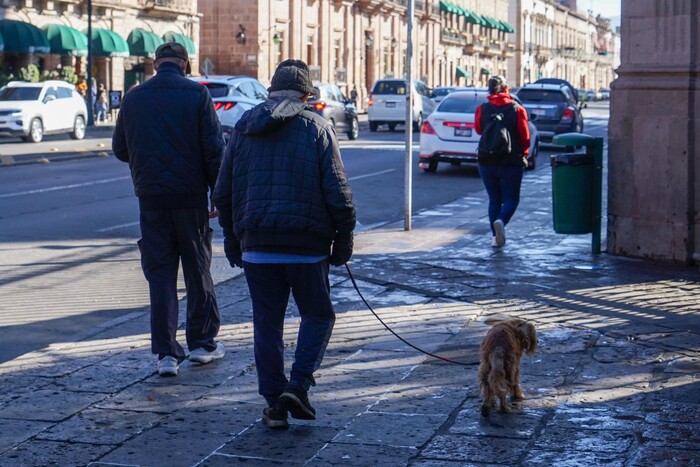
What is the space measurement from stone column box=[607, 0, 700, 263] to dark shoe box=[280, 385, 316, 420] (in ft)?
19.2

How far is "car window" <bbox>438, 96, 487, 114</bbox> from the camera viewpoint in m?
22.3

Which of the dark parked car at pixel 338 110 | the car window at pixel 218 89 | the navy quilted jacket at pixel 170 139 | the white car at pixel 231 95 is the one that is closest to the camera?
the navy quilted jacket at pixel 170 139

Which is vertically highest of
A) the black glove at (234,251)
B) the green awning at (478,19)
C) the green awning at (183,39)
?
the green awning at (478,19)

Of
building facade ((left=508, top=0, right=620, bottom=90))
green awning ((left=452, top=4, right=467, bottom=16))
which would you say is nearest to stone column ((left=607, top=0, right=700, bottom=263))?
green awning ((left=452, top=4, right=467, bottom=16))

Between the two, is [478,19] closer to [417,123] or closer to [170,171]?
[417,123]

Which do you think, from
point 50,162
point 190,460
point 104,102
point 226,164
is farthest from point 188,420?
point 104,102

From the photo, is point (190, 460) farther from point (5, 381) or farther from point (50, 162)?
point (50, 162)

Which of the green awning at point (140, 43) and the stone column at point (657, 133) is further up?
the green awning at point (140, 43)

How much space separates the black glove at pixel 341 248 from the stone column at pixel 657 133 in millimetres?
5695

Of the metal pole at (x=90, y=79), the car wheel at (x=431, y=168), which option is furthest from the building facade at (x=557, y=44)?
the car wheel at (x=431, y=168)

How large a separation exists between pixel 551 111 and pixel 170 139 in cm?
2416

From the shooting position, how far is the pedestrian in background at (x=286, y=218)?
5449mm

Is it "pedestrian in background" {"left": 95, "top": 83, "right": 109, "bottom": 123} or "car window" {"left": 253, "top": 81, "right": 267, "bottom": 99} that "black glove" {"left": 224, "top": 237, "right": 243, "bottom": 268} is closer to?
"car window" {"left": 253, "top": 81, "right": 267, "bottom": 99}

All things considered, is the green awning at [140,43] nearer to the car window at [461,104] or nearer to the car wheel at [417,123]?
the car wheel at [417,123]
